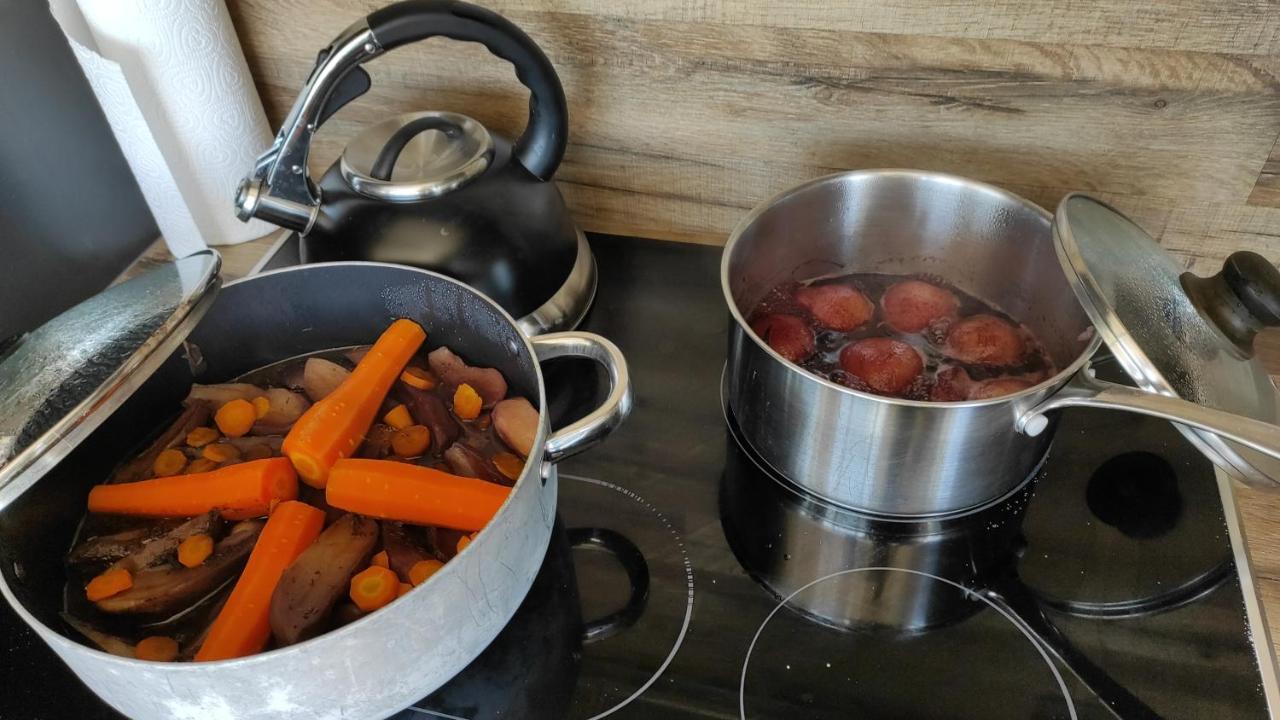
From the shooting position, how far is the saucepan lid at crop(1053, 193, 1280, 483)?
649 mm

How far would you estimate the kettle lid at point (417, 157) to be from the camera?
817mm

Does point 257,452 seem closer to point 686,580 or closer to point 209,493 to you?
point 209,493

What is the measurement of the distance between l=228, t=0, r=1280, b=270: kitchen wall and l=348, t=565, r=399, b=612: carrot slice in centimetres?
53

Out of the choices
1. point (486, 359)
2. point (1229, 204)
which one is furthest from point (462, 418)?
point (1229, 204)

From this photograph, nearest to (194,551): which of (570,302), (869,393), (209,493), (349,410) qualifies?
(209,493)

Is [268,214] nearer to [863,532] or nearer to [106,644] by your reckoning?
[106,644]

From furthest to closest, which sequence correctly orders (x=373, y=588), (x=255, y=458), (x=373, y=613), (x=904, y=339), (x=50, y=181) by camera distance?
(x=50, y=181) → (x=904, y=339) → (x=255, y=458) → (x=373, y=588) → (x=373, y=613)

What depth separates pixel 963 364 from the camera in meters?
0.81

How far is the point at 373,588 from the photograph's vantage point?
637mm

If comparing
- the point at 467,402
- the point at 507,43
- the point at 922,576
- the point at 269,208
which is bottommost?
the point at 922,576

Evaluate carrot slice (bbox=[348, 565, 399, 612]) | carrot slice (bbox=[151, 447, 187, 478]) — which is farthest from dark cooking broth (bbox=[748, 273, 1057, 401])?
carrot slice (bbox=[151, 447, 187, 478])

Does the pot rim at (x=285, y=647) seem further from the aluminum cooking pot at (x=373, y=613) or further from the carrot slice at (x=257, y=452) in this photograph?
the carrot slice at (x=257, y=452)

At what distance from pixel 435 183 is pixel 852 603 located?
483 mm

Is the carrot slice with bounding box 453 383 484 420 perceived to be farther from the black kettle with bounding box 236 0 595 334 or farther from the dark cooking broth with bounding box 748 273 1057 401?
the dark cooking broth with bounding box 748 273 1057 401
